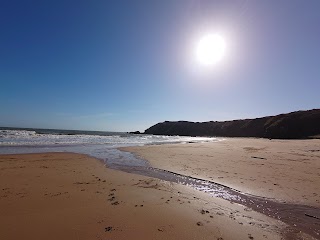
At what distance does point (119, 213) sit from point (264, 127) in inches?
3112

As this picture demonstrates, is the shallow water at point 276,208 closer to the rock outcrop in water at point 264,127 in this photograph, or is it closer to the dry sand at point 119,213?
the dry sand at point 119,213

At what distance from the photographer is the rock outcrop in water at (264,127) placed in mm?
59878

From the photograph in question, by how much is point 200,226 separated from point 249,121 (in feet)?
297

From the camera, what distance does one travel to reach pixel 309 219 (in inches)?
249

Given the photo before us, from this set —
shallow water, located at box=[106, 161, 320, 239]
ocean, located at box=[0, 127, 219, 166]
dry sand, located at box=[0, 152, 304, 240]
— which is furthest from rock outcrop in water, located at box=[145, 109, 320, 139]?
dry sand, located at box=[0, 152, 304, 240]

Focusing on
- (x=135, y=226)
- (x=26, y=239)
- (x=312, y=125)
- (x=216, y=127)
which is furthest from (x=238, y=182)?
(x=216, y=127)

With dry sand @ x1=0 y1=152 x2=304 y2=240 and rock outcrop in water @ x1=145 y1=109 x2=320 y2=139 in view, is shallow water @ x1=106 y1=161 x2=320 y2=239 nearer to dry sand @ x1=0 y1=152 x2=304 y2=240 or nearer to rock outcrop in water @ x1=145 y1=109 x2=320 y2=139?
dry sand @ x1=0 y1=152 x2=304 y2=240

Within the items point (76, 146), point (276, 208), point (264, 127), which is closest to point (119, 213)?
point (276, 208)

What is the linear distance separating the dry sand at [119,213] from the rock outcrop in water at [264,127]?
178ft

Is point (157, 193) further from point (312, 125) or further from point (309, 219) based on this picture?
point (312, 125)

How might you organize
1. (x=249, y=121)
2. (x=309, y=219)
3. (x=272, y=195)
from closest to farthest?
(x=309, y=219)
(x=272, y=195)
(x=249, y=121)

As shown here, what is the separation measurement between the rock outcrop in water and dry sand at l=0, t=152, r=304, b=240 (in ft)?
178

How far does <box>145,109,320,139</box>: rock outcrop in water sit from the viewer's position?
59.9 m

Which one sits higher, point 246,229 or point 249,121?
point 249,121
